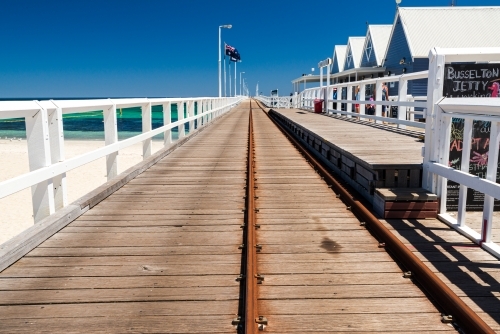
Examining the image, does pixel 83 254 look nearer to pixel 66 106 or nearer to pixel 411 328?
pixel 66 106

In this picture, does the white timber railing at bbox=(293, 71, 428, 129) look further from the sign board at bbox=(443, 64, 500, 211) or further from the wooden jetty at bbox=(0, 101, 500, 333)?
the wooden jetty at bbox=(0, 101, 500, 333)

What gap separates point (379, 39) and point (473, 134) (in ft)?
120

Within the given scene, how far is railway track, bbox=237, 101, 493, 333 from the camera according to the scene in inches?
110

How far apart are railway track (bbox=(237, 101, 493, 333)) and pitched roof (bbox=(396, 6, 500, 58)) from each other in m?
26.3

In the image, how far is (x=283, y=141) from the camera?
1303cm

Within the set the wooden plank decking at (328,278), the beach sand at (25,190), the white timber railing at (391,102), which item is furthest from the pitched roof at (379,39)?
the wooden plank decking at (328,278)

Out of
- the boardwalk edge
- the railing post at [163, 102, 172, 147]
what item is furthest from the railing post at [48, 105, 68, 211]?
the railing post at [163, 102, 172, 147]

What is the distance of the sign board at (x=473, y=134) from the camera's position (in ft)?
17.5

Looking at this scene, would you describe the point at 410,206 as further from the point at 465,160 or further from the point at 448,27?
the point at 448,27

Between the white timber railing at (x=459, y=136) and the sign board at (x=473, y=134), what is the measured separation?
0.01m

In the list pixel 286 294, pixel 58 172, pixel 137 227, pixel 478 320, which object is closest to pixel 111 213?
pixel 137 227

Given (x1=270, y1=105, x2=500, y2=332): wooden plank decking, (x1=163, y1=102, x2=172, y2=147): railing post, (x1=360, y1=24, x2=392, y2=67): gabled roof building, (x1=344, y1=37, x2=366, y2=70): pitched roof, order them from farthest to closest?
(x1=344, y1=37, x2=366, y2=70): pitched roof
(x1=360, y1=24, x2=392, y2=67): gabled roof building
(x1=163, y1=102, x2=172, y2=147): railing post
(x1=270, y1=105, x2=500, y2=332): wooden plank decking

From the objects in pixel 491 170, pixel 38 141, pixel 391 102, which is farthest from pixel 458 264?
pixel 391 102

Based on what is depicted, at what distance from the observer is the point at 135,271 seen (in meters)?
3.56
